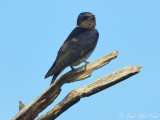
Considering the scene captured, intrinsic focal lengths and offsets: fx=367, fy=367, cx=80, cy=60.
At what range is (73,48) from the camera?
33.8 feet

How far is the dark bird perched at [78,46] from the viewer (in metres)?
9.70

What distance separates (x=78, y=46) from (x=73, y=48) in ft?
0.65

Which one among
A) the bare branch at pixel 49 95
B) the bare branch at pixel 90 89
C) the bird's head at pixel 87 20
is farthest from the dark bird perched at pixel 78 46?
the bare branch at pixel 90 89

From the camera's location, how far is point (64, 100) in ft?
27.8

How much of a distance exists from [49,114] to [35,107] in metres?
0.37

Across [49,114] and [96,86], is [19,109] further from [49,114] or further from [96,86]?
[96,86]

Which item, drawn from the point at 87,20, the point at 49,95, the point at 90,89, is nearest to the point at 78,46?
the point at 87,20

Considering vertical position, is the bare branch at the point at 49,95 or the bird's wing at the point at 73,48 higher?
the bird's wing at the point at 73,48

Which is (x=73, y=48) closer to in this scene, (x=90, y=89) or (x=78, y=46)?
(x=78, y=46)

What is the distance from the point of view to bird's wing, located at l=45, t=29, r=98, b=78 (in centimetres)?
965

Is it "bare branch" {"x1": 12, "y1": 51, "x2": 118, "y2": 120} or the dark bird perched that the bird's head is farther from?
"bare branch" {"x1": 12, "y1": 51, "x2": 118, "y2": 120}

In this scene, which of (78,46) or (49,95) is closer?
(49,95)

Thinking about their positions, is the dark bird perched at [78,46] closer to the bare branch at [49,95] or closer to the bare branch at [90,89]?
the bare branch at [49,95]

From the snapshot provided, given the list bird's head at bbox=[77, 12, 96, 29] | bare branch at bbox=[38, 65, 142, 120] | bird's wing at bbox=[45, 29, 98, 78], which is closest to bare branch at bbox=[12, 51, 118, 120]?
bare branch at bbox=[38, 65, 142, 120]
